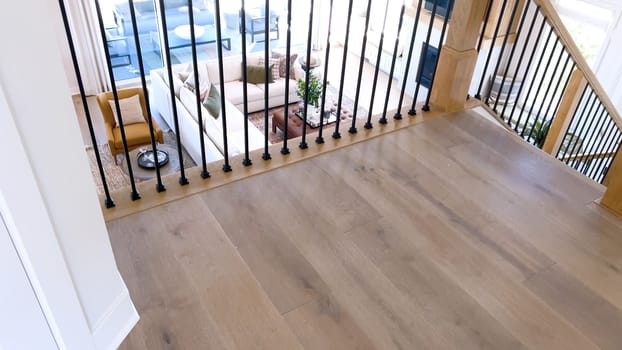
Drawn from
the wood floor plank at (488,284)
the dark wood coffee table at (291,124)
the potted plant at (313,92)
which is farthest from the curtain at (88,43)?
the wood floor plank at (488,284)

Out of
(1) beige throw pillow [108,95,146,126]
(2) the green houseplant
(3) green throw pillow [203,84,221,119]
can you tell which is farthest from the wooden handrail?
(1) beige throw pillow [108,95,146,126]

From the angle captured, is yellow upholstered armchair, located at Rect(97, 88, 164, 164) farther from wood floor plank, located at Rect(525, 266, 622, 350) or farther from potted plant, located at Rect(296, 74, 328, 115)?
wood floor plank, located at Rect(525, 266, 622, 350)

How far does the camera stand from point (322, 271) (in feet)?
5.09

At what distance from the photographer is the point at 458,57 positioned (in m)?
2.28

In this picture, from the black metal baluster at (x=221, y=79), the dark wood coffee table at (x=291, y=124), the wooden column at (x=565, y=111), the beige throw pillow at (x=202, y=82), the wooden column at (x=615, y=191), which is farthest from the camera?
the dark wood coffee table at (x=291, y=124)

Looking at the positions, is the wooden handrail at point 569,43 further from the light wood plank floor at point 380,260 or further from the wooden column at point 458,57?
the light wood plank floor at point 380,260

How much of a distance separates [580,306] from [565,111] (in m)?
3.40

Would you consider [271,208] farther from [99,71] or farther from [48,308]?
[99,71]

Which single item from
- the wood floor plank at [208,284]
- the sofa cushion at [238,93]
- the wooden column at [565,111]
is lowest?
the sofa cushion at [238,93]

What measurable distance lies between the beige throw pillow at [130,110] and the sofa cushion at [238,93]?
145cm

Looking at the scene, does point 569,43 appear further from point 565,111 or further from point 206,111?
point 206,111

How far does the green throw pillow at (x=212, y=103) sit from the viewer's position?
600 centimetres

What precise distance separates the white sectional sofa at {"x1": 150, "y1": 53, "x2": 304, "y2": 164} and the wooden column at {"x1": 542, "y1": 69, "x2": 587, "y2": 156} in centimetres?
296

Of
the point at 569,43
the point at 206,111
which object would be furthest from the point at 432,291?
the point at 206,111
